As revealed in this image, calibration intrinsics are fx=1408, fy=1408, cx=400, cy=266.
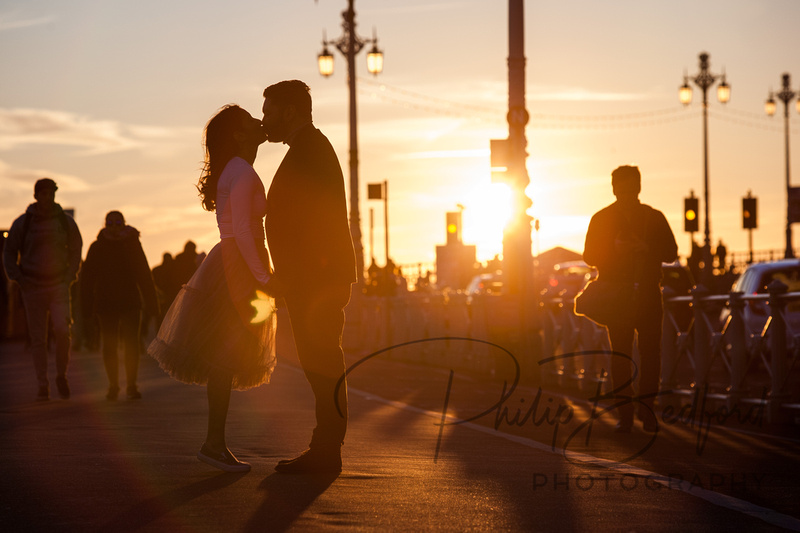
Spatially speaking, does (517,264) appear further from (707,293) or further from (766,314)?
(766,314)

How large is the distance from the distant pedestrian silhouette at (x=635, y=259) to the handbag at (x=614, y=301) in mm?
35

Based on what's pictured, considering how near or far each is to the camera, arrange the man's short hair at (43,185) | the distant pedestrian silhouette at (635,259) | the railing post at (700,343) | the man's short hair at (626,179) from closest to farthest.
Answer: the distant pedestrian silhouette at (635,259)
the man's short hair at (626,179)
the railing post at (700,343)
the man's short hair at (43,185)

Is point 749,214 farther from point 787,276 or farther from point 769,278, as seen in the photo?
point 769,278

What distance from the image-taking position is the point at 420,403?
1331cm

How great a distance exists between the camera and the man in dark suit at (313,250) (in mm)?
7301

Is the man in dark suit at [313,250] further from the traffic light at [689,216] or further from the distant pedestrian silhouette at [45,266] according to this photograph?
the traffic light at [689,216]

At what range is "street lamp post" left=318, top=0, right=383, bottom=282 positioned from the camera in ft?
117

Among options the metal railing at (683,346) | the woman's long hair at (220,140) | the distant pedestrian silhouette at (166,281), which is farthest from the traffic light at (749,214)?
the woman's long hair at (220,140)

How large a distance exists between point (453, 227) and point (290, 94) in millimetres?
39143

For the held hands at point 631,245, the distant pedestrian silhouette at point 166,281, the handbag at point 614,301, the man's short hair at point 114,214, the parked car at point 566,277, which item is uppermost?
the man's short hair at point 114,214

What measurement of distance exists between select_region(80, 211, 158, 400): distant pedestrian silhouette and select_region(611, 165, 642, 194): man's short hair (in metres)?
5.28

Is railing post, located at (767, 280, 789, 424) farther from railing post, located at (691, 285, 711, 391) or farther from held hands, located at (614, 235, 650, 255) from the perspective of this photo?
held hands, located at (614, 235, 650, 255)

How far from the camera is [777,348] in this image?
475 inches
